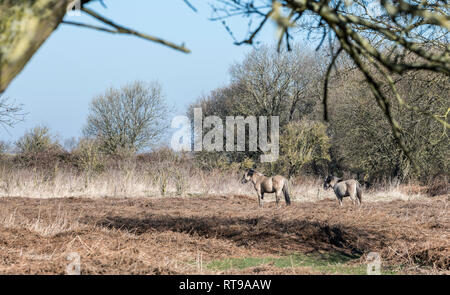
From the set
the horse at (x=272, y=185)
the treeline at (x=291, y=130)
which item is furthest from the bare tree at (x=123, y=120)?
the horse at (x=272, y=185)

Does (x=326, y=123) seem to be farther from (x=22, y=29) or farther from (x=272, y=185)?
(x=22, y=29)

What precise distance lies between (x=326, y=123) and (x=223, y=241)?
16536mm

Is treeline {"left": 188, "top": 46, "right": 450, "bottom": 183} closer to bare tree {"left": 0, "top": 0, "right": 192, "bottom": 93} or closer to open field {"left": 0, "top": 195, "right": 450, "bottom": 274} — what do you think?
open field {"left": 0, "top": 195, "right": 450, "bottom": 274}

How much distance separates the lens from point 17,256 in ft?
18.3

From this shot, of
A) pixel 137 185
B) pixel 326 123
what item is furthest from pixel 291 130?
pixel 137 185

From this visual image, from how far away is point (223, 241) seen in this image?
8070 millimetres

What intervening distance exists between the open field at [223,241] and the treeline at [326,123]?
8341mm

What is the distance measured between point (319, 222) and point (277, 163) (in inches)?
652

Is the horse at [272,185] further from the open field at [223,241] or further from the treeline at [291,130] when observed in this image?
the treeline at [291,130]

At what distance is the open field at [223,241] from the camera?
17.7ft

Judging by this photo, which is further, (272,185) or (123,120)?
(123,120)

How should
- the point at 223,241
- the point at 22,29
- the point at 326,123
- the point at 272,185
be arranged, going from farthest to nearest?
the point at 326,123 → the point at 272,185 → the point at 223,241 → the point at 22,29

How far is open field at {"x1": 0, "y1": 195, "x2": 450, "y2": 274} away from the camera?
540 cm
